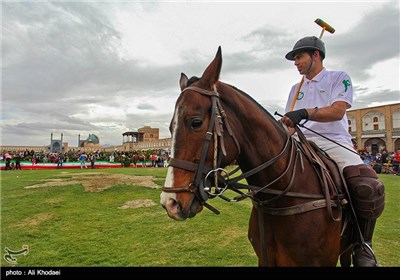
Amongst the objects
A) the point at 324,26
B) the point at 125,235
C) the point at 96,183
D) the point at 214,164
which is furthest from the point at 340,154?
the point at 96,183

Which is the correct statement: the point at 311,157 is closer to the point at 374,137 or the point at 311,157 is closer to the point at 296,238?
the point at 296,238

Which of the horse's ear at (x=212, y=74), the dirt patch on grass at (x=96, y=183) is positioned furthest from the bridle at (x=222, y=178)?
the dirt patch on grass at (x=96, y=183)

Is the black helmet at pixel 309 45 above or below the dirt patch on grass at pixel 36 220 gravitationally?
above

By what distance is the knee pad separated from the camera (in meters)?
2.41

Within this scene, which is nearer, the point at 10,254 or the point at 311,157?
the point at 311,157

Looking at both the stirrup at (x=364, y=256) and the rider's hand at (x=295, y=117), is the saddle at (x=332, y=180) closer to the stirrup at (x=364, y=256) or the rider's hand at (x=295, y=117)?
the stirrup at (x=364, y=256)

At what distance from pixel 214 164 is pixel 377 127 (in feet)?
208

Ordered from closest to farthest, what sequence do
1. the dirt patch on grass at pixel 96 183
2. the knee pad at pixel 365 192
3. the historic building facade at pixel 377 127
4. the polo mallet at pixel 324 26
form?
the knee pad at pixel 365 192, the polo mallet at pixel 324 26, the dirt patch on grass at pixel 96 183, the historic building facade at pixel 377 127

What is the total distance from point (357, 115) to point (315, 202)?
63517 mm

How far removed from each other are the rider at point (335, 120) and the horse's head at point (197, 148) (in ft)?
3.28

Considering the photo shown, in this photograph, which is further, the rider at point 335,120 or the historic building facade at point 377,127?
the historic building facade at point 377,127

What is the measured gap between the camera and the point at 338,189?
2.50 metres

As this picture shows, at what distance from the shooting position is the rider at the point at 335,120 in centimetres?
247
